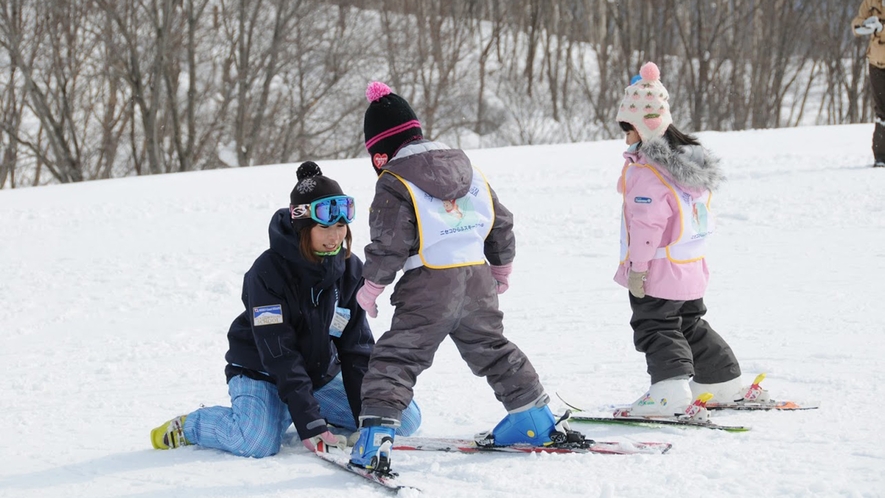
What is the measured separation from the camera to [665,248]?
340 cm

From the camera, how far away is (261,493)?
277cm

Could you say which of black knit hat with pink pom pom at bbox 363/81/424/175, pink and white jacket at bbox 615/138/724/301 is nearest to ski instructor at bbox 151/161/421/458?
black knit hat with pink pom pom at bbox 363/81/424/175

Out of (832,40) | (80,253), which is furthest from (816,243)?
(832,40)

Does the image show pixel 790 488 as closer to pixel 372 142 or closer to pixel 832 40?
pixel 372 142

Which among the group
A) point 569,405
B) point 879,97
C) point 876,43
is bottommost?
point 569,405

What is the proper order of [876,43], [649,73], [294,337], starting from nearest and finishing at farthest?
1. [294,337]
2. [649,73]
3. [876,43]

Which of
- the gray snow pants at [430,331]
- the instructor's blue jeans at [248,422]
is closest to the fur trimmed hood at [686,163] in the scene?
the gray snow pants at [430,331]

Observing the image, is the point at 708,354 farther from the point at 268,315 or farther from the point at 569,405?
the point at 268,315

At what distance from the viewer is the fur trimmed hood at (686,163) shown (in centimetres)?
335

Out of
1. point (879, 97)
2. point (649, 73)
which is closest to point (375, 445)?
point (649, 73)

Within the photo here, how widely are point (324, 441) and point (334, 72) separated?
18.6 metres

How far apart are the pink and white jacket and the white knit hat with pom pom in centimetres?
10

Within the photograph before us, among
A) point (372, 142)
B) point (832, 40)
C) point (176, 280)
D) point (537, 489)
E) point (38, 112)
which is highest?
point (832, 40)

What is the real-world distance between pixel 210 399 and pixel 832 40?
2726 cm
